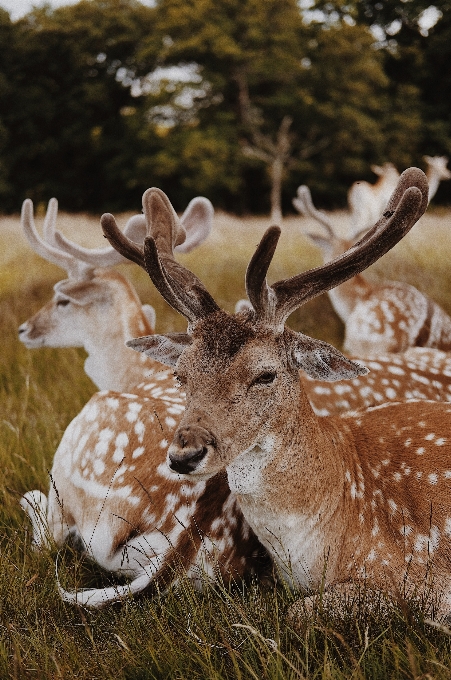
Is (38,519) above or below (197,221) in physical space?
below

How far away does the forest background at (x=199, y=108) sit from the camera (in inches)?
978

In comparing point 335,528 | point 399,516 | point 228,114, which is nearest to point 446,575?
point 399,516

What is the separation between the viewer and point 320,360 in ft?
6.88

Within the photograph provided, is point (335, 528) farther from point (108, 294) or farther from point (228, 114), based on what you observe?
point (228, 114)

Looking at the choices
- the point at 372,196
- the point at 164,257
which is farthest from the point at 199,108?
the point at 164,257

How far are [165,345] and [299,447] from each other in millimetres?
544

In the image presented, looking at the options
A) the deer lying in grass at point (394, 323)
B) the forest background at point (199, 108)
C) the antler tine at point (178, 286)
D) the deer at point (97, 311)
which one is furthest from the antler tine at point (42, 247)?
the forest background at point (199, 108)

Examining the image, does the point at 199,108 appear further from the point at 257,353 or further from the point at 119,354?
the point at 257,353

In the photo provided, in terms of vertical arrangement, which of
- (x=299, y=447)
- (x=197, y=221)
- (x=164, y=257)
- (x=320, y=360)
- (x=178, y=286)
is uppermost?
(x=197, y=221)

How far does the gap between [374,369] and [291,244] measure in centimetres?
702

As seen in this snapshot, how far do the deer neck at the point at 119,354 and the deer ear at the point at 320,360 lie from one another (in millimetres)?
1867

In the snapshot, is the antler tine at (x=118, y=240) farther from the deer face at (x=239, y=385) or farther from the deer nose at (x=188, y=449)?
the deer nose at (x=188, y=449)

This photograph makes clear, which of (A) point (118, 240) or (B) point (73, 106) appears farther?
(B) point (73, 106)

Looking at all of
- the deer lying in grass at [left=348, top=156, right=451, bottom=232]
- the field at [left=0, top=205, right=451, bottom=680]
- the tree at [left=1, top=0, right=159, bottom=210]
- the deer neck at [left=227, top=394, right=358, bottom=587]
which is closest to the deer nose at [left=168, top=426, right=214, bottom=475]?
the deer neck at [left=227, top=394, right=358, bottom=587]
